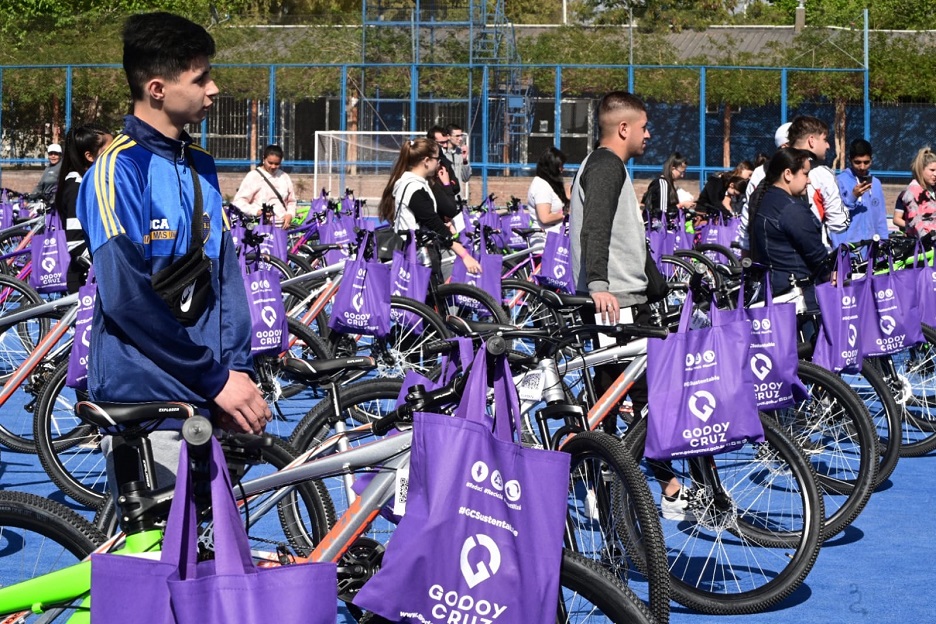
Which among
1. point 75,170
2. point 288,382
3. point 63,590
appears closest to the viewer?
point 63,590

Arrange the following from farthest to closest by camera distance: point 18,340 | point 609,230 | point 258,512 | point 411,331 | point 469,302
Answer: point 469,302 < point 411,331 < point 18,340 < point 609,230 < point 258,512

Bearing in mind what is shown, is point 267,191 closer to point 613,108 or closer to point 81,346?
point 81,346

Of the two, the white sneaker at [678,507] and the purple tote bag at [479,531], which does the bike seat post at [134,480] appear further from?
the white sneaker at [678,507]

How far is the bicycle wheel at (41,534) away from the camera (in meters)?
3.63

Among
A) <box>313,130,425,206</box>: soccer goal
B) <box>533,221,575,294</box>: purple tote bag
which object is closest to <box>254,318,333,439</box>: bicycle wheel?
<box>533,221,575,294</box>: purple tote bag

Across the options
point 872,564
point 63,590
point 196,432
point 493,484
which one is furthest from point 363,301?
point 196,432

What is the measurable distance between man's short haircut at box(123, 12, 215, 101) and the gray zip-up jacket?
8.62ft

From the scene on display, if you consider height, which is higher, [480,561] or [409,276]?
[409,276]

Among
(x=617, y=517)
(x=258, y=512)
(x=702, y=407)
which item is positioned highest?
(x=702, y=407)

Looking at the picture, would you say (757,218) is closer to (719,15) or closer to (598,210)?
(598,210)

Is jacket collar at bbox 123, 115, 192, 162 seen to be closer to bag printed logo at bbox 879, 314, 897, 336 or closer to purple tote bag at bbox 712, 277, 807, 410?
purple tote bag at bbox 712, 277, 807, 410

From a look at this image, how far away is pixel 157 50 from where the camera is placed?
3.51m

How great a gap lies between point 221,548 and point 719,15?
43.9 meters

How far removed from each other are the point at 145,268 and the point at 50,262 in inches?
264
